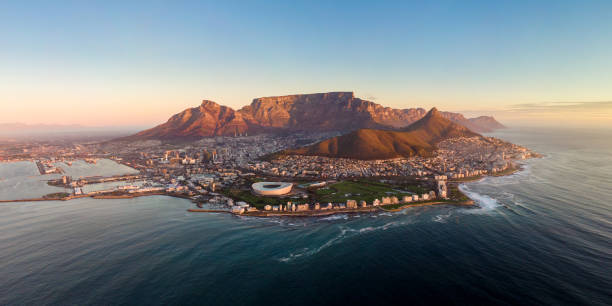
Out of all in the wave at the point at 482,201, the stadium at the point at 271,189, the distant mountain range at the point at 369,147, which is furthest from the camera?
the distant mountain range at the point at 369,147

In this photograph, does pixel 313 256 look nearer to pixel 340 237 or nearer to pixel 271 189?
pixel 340 237

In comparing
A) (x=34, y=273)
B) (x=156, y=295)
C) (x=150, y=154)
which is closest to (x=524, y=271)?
(x=156, y=295)

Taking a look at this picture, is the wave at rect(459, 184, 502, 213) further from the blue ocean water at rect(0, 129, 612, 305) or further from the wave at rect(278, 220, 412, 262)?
the wave at rect(278, 220, 412, 262)

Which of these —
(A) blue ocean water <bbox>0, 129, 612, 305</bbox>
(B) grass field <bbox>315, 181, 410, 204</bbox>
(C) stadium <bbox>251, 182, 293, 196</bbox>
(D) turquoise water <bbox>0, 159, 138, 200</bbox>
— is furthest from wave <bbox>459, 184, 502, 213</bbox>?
(D) turquoise water <bbox>0, 159, 138, 200</bbox>

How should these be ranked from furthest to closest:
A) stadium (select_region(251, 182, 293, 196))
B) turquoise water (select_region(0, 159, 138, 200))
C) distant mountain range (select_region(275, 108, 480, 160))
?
distant mountain range (select_region(275, 108, 480, 160))
turquoise water (select_region(0, 159, 138, 200))
stadium (select_region(251, 182, 293, 196))

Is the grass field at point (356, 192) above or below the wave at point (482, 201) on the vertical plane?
above

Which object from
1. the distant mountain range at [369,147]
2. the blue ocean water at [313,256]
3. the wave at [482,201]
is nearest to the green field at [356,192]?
the blue ocean water at [313,256]

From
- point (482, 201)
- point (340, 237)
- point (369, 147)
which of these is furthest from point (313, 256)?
point (369, 147)

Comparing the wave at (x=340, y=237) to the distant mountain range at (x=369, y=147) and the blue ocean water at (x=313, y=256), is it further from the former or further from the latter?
the distant mountain range at (x=369, y=147)
